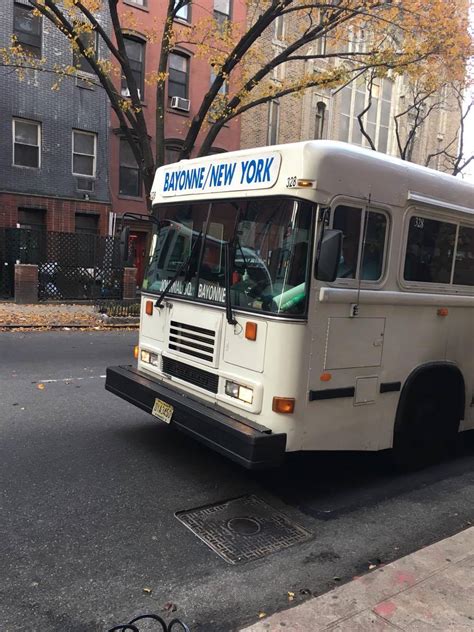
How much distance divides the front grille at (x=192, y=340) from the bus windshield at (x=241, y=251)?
28cm

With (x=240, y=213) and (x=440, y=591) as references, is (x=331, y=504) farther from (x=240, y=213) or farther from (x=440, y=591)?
(x=240, y=213)

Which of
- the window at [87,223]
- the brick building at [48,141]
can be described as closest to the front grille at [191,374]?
the brick building at [48,141]

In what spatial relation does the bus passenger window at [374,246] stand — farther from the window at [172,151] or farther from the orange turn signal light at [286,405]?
the window at [172,151]

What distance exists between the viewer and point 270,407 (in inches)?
156

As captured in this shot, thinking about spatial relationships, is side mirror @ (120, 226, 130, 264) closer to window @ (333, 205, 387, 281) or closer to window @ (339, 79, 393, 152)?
window @ (333, 205, 387, 281)

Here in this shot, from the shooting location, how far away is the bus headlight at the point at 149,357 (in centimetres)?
521

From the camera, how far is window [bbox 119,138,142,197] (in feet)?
71.2

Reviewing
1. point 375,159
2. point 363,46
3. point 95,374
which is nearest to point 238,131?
point 363,46

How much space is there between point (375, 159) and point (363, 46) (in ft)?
72.6

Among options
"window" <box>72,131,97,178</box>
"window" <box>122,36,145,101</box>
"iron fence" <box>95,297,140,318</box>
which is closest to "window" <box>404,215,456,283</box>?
"iron fence" <box>95,297,140,318</box>

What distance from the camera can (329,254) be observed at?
3645 mm

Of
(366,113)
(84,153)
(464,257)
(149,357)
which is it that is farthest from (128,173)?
(464,257)

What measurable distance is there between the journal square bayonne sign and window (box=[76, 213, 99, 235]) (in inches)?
649

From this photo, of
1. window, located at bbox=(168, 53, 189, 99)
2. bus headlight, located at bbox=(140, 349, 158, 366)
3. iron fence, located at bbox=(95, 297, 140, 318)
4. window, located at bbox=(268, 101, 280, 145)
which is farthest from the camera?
window, located at bbox=(268, 101, 280, 145)
